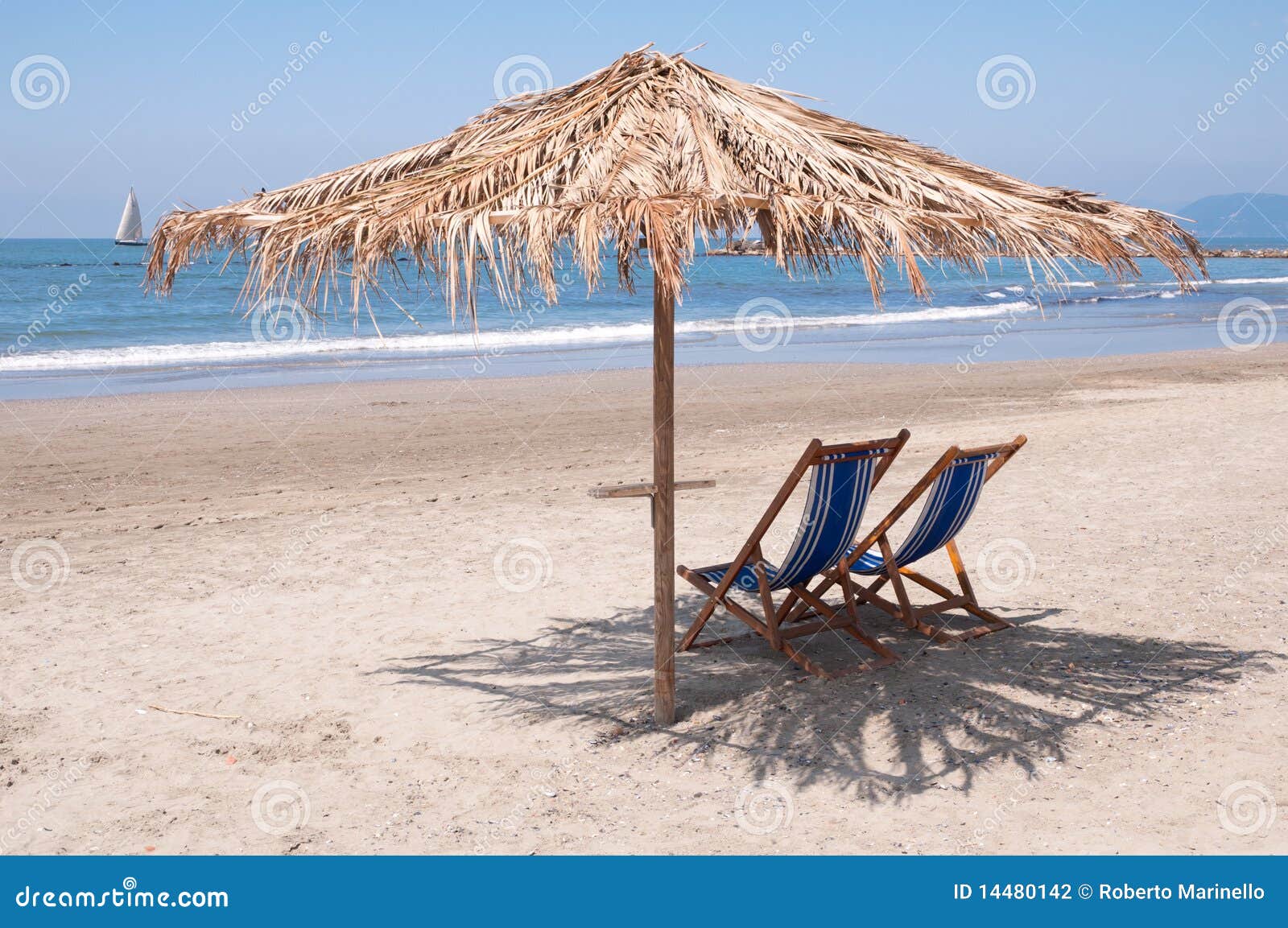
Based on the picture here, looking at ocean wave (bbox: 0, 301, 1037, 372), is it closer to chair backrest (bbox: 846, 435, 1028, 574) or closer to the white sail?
chair backrest (bbox: 846, 435, 1028, 574)

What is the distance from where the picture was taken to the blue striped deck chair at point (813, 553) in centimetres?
399

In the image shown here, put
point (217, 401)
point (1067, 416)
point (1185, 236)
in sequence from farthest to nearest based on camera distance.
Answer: point (217, 401), point (1067, 416), point (1185, 236)

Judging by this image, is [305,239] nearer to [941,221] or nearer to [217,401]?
[941,221]

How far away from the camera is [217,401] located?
43.2ft

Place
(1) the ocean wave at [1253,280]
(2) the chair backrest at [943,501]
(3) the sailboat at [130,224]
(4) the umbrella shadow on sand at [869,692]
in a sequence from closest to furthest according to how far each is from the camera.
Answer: (4) the umbrella shadow on sand at [869,692], (2) the chair backrest at [943,501], (1) the ocean wave at [1253,280], (3) the sailboat at [130,224]

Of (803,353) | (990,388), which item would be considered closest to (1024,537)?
(990,388)

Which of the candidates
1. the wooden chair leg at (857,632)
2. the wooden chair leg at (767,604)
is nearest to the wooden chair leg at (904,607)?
the wooden chair leg at (857,632)

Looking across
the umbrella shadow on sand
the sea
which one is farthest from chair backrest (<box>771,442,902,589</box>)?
the sea

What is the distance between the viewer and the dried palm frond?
3.26 metres

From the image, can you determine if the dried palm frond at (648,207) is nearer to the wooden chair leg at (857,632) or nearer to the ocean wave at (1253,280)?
the wooden chair leg at (857,632)

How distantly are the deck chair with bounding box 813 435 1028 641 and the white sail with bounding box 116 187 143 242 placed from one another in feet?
221

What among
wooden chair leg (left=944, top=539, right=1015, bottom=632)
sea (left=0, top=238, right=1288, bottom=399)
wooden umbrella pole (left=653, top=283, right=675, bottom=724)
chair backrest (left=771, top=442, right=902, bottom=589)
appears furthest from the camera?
sea (left=0, top=238, right=1288, bottom=399)

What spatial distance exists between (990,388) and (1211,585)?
8685 mm
